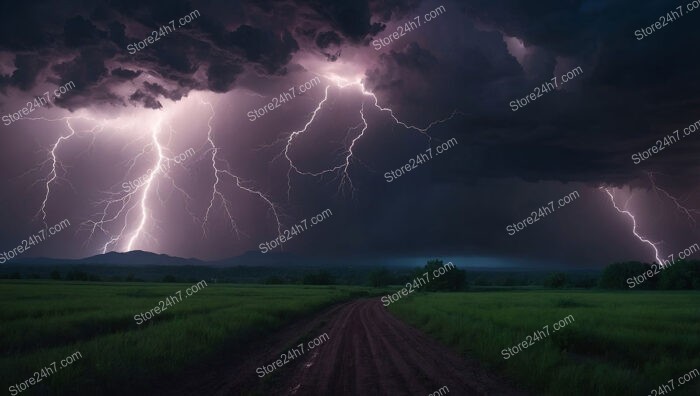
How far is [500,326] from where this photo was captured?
14758 millimetres

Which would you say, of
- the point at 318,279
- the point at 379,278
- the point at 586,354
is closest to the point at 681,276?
the point at 379,278

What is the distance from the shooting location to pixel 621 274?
75.2 meters

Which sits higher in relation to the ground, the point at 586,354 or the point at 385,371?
the point at 385,371

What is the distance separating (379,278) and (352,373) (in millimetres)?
89870

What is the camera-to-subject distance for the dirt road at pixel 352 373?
7.72 metres

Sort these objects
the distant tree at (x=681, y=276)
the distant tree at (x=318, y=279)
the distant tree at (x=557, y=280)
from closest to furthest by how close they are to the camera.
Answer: the distant tree at (x=681, y=276) → the distant tree at (x=557, y=280) → the distant tree at (x=318, y=279)

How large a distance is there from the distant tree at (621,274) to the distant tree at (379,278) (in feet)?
137

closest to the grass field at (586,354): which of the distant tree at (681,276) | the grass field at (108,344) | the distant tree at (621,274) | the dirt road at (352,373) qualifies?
the dirt road at (352,373)

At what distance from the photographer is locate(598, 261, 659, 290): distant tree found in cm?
7412

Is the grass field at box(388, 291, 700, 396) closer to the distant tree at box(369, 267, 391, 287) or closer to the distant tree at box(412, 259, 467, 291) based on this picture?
the distant tree at box(412, 259, 467, 291)

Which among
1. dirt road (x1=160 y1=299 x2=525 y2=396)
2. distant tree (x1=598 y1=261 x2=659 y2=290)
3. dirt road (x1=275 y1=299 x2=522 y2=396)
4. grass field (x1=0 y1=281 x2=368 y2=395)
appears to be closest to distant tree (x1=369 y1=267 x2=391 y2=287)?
distant tree (x1=598 y1=261 x2=659 y2=290)

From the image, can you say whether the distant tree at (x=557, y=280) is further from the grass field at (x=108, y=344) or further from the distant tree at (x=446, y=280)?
the grass field at (x=108, y=344)

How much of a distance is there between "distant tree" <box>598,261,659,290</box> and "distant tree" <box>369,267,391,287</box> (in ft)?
137

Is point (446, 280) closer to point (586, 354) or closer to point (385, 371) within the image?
point (586, 354)
